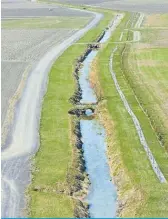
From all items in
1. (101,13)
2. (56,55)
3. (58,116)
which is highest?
(58,116)

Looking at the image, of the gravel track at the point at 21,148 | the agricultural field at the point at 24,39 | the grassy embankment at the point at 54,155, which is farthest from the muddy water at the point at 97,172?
the agricultural field at the point at 24,39

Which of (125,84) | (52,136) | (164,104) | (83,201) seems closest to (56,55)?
Answer: (125,84)

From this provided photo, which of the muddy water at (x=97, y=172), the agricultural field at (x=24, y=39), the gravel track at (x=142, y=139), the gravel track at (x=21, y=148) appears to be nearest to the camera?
the muddy water at (x=97, y=172)

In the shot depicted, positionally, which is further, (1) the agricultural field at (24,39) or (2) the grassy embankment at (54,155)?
(1) the agricultural field at (24,39)

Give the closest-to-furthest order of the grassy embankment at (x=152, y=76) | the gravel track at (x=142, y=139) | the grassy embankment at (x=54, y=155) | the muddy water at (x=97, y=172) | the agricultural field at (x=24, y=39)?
the grassy embankment at (x=54, y=155) < the muddy water at (x=97, y=172) < the gravel track at (x=142, y=139) < the grassy embankment at (x=152, y=76) < the agricultural field at (x=24, y=39)

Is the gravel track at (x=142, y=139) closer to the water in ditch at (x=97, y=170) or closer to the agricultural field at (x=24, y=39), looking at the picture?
the water in ditch at (x=97, y=170)

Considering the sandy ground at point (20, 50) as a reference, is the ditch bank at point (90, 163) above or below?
above

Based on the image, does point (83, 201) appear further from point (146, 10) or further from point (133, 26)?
point (146, 10)

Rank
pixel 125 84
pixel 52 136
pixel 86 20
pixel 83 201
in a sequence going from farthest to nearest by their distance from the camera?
1. pixel 86 20
2. pixel 125 84
3. pixel 52 136
4. pixel 83 201
